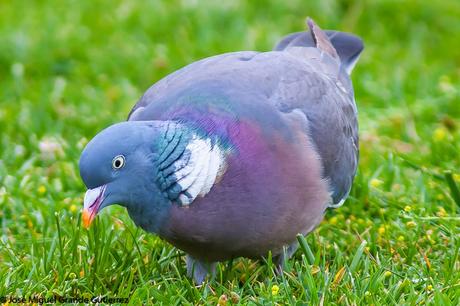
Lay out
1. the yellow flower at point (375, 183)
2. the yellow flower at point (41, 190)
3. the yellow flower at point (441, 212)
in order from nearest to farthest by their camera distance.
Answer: the yellow flower at point (441, 212), the yellow flower at point (375, 183), the yellow flower at point (41, 190)

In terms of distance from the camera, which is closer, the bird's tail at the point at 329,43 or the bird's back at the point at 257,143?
the bird's back at the point at 257,143

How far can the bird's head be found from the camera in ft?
11.9

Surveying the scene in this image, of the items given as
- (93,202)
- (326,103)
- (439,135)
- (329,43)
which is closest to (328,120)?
(326,103)

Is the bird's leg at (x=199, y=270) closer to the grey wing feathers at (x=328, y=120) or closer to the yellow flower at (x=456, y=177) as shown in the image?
the grey wing feathers at (x=328, y=120)

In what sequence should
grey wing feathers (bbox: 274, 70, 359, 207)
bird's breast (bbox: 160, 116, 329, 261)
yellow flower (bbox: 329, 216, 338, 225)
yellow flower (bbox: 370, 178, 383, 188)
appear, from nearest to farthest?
bird's breast (bbox: 160, 116, 329, 261) < grey wing feathers (bbox: 274, 70, 359, 207) < yellow flower (bbox: 329, 216, 338, 225) < yellow flower (bbox: 370, 178, 383, 188)

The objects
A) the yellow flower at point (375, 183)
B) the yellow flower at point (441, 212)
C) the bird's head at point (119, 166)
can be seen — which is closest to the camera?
the bird's head at point (119, 166)

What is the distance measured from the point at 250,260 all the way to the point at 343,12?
4124 millimetres

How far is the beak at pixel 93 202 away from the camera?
3.68 meters

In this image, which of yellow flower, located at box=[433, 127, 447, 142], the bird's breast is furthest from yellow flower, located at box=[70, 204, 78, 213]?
yellow flower, located at box=[433, 127, 447, 142]

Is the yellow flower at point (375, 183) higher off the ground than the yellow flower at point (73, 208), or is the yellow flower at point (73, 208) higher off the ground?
the yellow flower at point (73, 208)

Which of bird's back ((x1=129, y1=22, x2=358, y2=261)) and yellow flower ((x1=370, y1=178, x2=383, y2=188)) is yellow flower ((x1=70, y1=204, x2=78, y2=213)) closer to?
bird's back ((x1=129, y1=22, x2=358, y2=261))

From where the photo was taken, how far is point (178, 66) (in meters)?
7.03

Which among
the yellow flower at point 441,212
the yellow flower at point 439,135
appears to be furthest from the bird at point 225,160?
the yellow flower at point 439,135

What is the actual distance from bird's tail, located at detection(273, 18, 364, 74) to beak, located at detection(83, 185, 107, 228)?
1.74 meters
